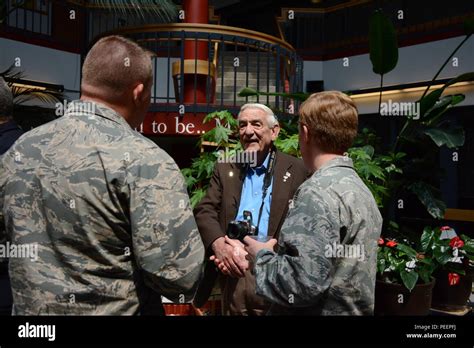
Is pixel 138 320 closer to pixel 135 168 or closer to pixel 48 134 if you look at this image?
pixel 135 168

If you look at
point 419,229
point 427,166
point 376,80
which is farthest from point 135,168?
point 376,80

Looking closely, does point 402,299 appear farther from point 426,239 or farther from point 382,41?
point 382,41

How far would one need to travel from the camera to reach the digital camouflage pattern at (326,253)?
4.34 ft

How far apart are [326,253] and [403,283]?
1.97m

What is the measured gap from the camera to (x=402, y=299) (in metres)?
3.05

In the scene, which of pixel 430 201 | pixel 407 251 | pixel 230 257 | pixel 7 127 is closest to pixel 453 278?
pixel 407 251

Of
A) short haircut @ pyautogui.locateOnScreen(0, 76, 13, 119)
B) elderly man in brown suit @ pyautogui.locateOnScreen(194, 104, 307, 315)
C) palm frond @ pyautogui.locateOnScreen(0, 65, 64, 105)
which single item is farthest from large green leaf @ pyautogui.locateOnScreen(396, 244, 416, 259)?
palm frond @ pyautogui.locateOnScreen(0, 65, 64, 105)

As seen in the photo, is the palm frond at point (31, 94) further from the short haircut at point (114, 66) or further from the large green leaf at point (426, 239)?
the large green leaf at point (426, 239)

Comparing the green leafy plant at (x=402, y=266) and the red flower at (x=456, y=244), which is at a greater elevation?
the red flower at (x=456, y=244)

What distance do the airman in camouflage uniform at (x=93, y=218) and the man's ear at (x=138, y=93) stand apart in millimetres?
112

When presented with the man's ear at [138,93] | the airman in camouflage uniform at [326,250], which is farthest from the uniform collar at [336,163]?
the man's ear at [138,93]

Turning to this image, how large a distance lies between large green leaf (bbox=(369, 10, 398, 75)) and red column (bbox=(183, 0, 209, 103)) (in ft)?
8.30

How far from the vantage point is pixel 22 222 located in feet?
4.08

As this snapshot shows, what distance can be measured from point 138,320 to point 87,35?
8951mm
